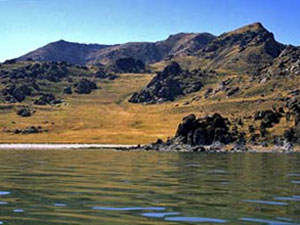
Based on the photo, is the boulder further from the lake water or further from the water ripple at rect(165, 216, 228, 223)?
the water ripple at rect(165, 216, 228, 223)

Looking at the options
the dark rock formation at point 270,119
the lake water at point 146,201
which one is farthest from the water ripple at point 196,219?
the dark rock formation at point 270,119

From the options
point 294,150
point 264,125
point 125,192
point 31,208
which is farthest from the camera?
point 264,125

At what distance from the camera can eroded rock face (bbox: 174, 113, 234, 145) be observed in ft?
447

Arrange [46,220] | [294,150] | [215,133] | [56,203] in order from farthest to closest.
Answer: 1. [215,133]
2. [294,150]
3. [56,203]
4. [46,220]

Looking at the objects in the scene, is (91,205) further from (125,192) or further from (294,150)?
(294,150)

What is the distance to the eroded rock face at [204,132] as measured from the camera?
136250 millimetres

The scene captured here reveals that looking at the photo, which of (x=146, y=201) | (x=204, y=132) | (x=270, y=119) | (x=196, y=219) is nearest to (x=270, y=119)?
(x=270, y=119)

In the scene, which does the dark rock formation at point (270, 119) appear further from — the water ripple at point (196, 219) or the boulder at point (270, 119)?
the water ripple at point (196, 219)

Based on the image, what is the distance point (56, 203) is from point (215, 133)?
11467 centimetres

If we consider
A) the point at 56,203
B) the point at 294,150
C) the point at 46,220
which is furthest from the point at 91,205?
the point at 294,150

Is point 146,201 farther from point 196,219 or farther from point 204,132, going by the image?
point 204,132

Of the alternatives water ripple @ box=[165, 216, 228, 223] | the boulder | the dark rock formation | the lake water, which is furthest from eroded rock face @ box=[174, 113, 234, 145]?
water ripple @ box=[165, 216, 228, 223]

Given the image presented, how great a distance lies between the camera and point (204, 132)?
13812 cm

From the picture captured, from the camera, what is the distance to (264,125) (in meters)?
147
